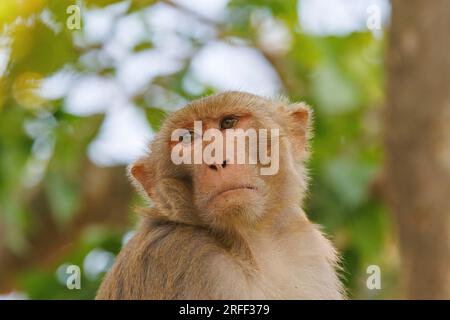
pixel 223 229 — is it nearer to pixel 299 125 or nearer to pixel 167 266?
pixel 167 266

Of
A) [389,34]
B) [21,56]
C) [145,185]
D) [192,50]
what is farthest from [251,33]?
[145,185]

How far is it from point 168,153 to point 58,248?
9444 mm

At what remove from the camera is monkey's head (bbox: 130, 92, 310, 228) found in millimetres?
5426

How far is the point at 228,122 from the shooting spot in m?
5.87

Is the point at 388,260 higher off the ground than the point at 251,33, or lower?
lower

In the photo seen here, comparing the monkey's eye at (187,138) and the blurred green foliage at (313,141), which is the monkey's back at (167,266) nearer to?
the monkey's eye at (187,138)

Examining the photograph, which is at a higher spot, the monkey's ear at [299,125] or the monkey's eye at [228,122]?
the monkey's ear at [299,125]

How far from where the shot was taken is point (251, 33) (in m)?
12.1

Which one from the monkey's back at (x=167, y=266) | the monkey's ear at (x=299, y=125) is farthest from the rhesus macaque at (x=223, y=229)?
the monkey's ear at (x=299, y=125)

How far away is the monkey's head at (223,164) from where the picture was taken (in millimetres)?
5426

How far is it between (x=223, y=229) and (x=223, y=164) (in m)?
0.38

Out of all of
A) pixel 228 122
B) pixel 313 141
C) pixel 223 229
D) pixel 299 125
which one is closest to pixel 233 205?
pixel 223 229

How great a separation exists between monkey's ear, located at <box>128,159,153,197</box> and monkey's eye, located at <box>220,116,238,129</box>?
1.98 ft

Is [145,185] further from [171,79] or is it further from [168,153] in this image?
[171,79]
